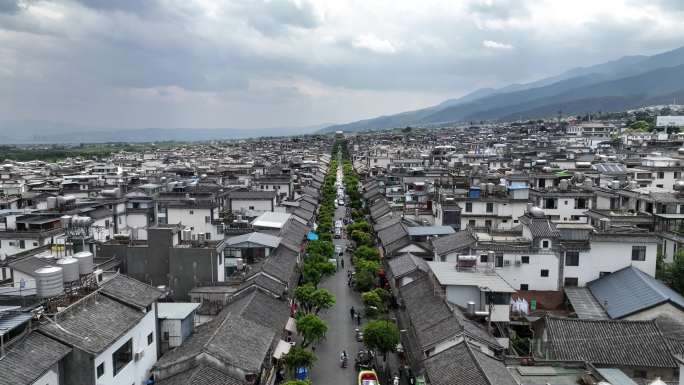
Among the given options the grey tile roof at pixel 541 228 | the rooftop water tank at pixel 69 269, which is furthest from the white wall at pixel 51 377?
the grey tile roof at pixel 541 228

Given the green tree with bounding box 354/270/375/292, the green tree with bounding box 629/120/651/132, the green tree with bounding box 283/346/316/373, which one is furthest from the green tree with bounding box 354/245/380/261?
the green tree with bounding box 629/120/651/132

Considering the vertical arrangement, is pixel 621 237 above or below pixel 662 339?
above

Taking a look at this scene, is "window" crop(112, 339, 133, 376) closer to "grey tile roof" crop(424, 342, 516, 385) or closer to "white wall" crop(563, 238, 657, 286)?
"grey tile roof" crop(424, 342, 516, 385)

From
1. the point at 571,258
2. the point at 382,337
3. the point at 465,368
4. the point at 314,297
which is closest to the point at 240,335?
the point at 382,337

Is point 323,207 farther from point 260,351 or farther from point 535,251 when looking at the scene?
point 260,351

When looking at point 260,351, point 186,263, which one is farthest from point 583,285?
point 186,263

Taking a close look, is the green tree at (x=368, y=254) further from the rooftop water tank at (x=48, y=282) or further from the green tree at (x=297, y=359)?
the rooftop water tank at (x=48, y=282)

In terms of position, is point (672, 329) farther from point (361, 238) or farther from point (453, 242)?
point (361, 238)

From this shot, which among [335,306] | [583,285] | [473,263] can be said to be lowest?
[335,306]
